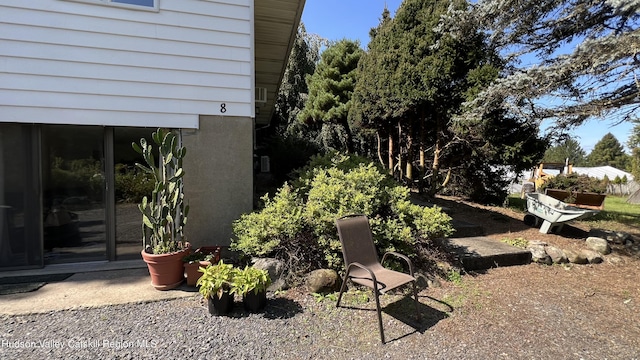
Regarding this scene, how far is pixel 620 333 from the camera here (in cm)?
305

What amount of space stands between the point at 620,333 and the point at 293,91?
1317cm

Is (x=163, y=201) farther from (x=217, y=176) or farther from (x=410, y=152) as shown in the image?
(x=410, y=152)

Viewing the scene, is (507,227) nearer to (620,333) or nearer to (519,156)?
(519,156)

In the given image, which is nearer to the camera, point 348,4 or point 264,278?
point 264,278

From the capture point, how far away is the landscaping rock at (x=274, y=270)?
3.65 meters

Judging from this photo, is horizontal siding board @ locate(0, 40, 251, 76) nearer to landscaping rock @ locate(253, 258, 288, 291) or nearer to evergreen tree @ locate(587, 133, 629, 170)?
landscaping rock @ locate(253, 258, 288, 291)

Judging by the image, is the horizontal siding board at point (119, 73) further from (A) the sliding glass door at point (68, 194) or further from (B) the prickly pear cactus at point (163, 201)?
(B) the prickly pear cactus at point (163, 201)

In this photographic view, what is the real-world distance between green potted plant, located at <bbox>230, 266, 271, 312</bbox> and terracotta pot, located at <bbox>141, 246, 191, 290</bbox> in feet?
3.36

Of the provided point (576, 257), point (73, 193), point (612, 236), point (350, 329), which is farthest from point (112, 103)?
point (612, 236)

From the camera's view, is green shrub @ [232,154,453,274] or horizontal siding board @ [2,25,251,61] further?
horizontal siding board @ [2,25,251,61]

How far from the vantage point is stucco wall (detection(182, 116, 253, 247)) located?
4.66 metres

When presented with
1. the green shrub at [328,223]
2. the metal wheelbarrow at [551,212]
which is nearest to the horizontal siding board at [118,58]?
the green shrub at [328,223]

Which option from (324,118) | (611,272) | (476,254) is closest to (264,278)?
(476,254)

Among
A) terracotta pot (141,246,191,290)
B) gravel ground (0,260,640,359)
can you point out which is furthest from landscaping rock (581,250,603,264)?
terracotta pot (141,246,191,290)
